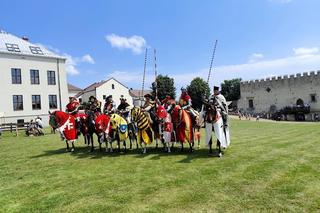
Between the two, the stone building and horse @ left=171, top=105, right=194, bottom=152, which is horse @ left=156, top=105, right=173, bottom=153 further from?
the stone building

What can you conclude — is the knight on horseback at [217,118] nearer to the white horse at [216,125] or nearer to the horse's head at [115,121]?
the white horse at [216,125]

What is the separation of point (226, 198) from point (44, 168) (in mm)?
5496

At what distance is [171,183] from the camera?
6301 mm

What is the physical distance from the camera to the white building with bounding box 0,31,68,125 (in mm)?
34062

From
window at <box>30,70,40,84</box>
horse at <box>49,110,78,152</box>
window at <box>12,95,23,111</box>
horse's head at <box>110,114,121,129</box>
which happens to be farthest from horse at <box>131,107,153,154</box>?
window at <box>30,70,40,84</box>

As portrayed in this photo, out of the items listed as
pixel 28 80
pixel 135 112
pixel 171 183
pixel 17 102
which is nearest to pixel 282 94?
pixel 28 80

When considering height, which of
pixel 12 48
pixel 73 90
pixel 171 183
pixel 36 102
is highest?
pixel 12 48

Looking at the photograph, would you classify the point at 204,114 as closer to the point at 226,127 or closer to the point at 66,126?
the point at 226,127

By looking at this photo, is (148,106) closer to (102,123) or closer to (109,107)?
(109,107)

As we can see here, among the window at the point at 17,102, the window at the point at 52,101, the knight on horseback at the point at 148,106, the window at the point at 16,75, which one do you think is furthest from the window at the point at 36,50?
the knight on horseback at the point at 148,106

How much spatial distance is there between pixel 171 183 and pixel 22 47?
3555 centimetres

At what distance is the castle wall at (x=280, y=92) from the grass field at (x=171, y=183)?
1792 inches

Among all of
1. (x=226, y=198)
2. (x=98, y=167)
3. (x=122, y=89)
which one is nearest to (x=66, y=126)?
(x=98, y=167)

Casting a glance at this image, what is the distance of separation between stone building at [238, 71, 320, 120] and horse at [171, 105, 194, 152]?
147 ft
